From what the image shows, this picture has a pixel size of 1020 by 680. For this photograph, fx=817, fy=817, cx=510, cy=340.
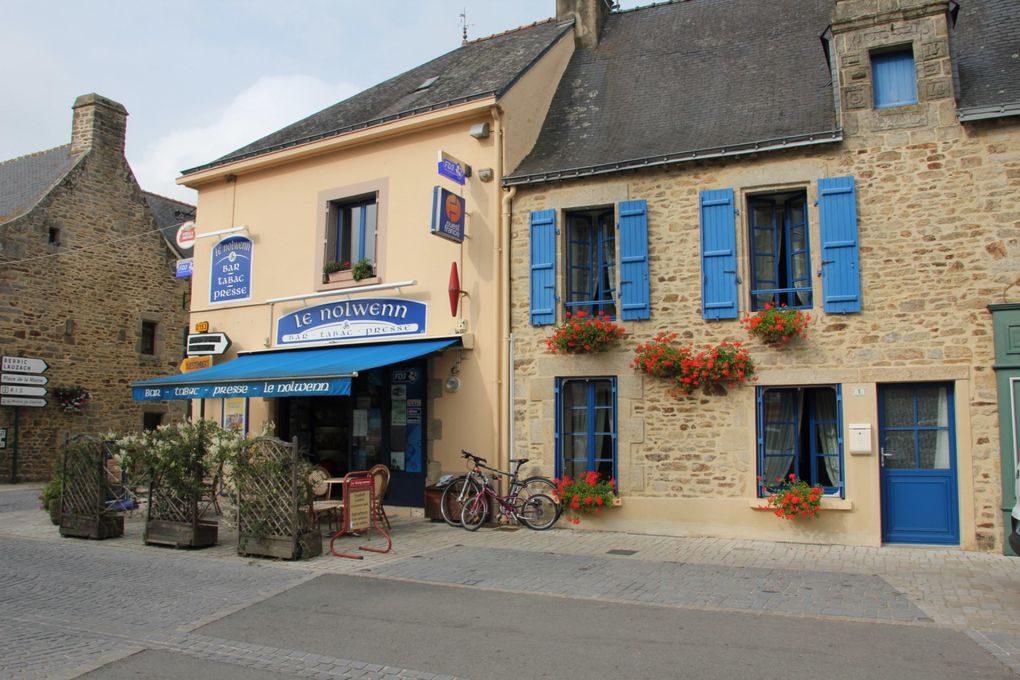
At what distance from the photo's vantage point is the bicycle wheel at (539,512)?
10484 millimetres

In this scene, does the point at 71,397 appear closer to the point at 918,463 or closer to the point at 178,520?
the point at 178,520

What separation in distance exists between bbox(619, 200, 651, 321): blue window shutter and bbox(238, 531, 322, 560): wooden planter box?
4715 mm

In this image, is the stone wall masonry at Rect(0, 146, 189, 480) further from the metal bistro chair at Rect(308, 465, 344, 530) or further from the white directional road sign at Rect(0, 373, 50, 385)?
the metal bistro chair at Rect(308, 465, 344, 530)

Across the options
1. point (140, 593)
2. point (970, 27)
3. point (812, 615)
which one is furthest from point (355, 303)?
point (970, 27)

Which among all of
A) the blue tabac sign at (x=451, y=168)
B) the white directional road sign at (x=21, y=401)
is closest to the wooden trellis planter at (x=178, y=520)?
the blue tabac sign at (x=451, y=168)

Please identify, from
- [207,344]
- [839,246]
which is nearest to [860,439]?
[839,246]

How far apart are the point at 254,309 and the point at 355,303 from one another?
225 centimetres

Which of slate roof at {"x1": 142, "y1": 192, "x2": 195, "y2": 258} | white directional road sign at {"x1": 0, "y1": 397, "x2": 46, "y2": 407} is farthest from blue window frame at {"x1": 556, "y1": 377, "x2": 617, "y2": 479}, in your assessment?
slate roof at {"x1": 142, "y1": 192, "x2": 195, "y2": 258}

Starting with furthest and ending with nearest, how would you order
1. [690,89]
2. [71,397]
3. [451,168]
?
[71,397] < [690,89] < [451,168]

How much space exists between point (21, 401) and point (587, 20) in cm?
1461

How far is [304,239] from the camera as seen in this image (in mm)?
13273

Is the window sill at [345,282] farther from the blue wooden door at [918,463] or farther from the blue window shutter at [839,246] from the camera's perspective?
the blue wooden door at [918,463]

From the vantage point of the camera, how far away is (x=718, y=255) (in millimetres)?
10133

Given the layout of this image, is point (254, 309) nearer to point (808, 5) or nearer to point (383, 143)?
point (383, 143)
